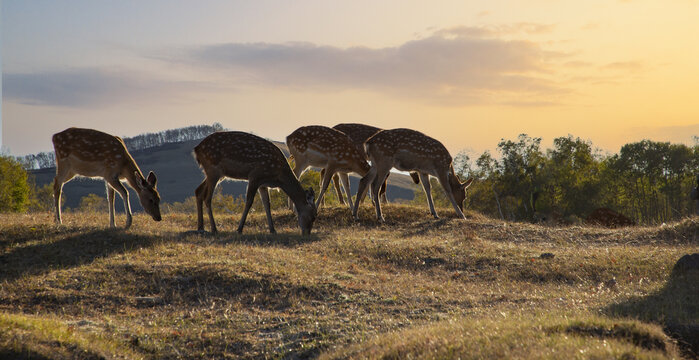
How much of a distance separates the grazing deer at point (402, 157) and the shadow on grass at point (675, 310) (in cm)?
871

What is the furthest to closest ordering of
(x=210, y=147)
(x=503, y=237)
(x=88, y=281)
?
(x=503, y=237), (x=210, y=147), (x=88, y=281)

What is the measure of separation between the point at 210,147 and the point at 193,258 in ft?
13.5

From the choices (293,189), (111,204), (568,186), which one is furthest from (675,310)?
(568,186)

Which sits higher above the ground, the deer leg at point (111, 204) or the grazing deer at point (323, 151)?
the grazing deer at point (323, 151)

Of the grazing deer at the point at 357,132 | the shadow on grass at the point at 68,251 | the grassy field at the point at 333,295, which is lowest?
the grassy field at the point at 333,295

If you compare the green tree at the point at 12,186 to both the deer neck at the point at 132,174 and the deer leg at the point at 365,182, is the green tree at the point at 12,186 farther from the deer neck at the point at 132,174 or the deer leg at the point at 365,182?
the deer leg at the point at 365,182

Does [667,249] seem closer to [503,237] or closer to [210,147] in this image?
[503,237]

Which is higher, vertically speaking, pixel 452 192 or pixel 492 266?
pixel 452 192

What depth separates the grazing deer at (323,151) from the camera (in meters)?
18.4

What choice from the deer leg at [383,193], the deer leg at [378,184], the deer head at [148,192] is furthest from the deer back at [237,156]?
the deer leg at [383,193]

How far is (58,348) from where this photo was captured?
23.2 ft

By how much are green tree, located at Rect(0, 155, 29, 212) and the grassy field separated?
1256 inches

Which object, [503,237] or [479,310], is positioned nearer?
[479,310]

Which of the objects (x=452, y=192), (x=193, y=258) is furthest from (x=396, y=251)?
(x=452, y=192)
